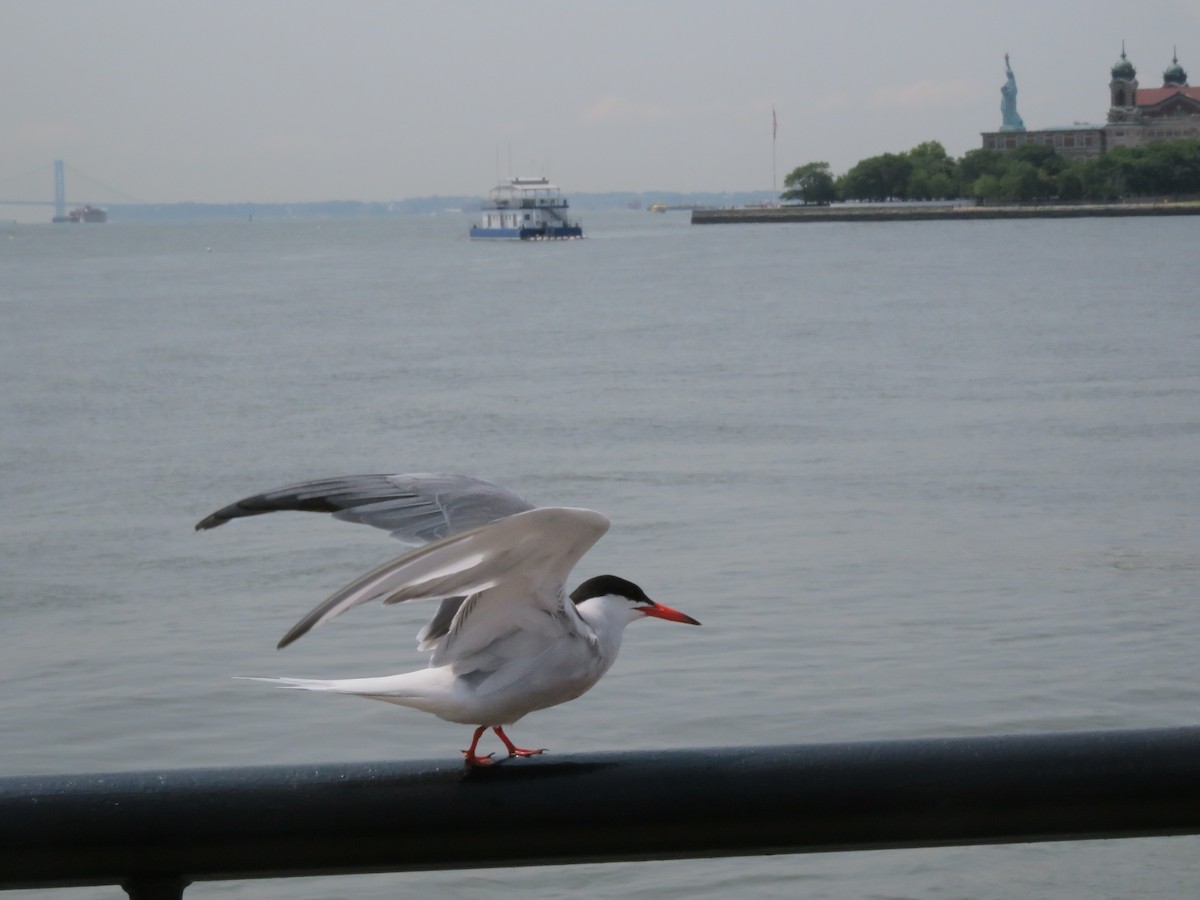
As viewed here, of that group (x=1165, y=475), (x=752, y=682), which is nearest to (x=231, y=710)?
(x=752, y=682)

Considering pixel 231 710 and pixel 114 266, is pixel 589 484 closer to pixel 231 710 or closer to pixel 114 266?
pixel 231 710

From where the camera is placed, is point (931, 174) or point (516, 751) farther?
point (931, 174)

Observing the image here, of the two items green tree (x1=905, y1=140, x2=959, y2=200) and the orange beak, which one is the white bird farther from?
green tree (x1=905, y1=140, x2=959, y2=200)

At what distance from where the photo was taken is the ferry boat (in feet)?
383

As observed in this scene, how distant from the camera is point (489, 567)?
6.23ft

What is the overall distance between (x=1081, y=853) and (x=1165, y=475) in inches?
414

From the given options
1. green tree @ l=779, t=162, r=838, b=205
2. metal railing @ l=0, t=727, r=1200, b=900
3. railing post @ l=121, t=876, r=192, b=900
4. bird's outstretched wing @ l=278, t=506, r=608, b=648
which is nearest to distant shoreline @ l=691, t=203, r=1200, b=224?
green tree @ l=779, t=162, r=838, b=205

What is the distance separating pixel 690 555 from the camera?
1287 cm

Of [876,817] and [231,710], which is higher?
[876,817]

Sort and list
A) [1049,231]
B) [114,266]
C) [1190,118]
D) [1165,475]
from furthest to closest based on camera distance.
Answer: [1190,118] < [1049,231] < [114,266] < [1165,475]

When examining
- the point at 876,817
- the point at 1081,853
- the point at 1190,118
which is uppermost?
the point at 1190,118

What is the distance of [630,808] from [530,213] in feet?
392

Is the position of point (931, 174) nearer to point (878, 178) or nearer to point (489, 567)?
point (878, 178)

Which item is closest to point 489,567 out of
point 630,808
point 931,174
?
point 630,808
